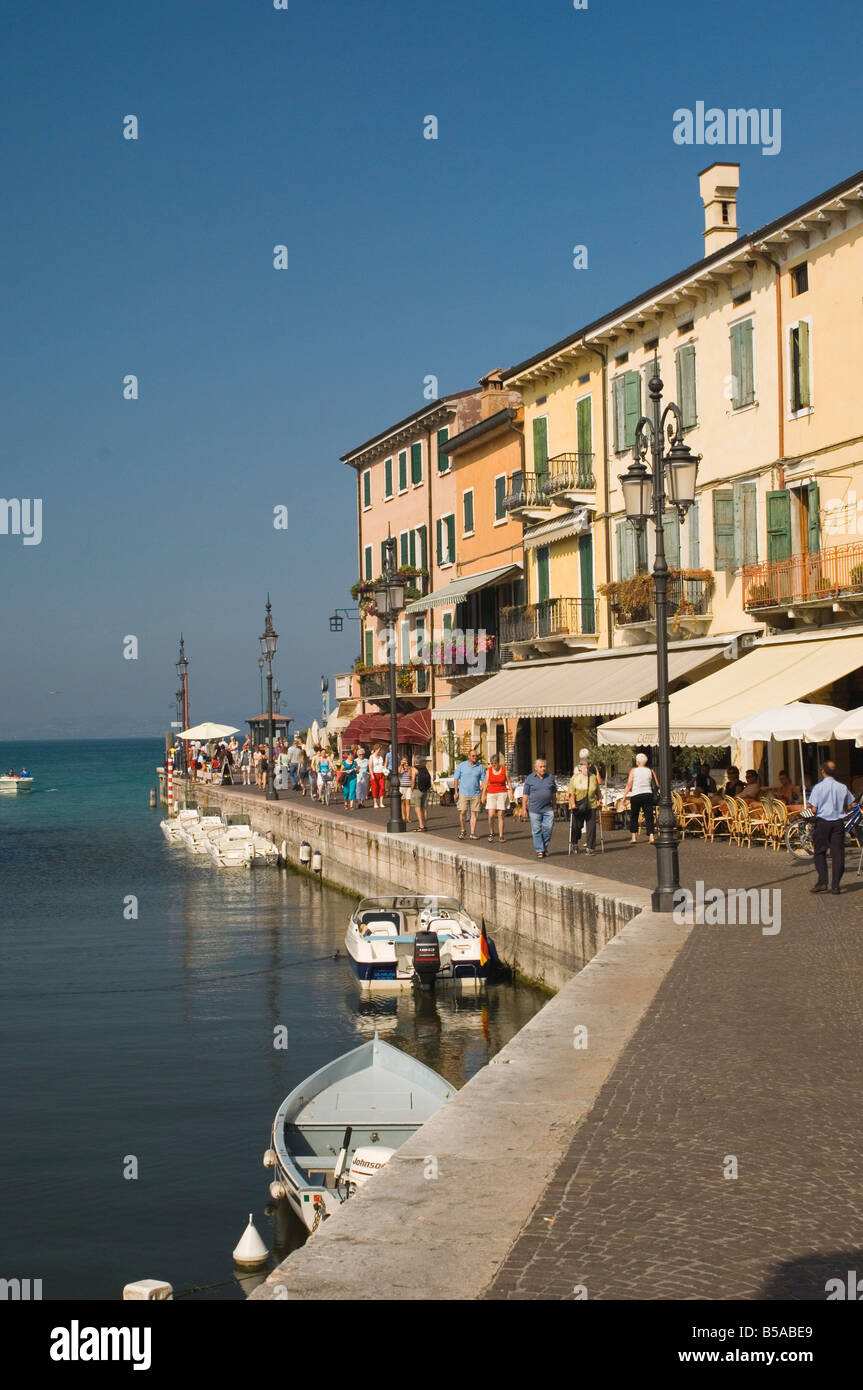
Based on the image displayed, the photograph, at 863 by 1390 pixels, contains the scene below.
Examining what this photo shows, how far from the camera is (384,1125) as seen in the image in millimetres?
11320

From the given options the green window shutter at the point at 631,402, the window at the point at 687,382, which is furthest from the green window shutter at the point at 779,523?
the green window shutter at the point at 631,402

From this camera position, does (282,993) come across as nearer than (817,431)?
Yes

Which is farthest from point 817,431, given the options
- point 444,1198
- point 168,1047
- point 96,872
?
point 96,872

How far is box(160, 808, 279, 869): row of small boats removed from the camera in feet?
128

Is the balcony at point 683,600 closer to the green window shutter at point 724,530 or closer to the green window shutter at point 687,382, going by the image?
the green window shutter at point 724,530

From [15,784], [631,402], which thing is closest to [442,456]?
[631,402]

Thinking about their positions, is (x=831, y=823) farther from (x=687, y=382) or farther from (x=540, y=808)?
(x=687, y=382)

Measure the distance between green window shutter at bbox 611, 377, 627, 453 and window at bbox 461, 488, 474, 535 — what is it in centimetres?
1077

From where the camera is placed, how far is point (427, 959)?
→ 19141 millimetres

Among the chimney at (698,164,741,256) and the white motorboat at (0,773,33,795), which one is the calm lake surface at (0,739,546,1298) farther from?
the white motorboat at (0,773,33,795)

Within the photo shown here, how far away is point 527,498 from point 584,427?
3.12 m

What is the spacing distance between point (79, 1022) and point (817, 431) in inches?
617

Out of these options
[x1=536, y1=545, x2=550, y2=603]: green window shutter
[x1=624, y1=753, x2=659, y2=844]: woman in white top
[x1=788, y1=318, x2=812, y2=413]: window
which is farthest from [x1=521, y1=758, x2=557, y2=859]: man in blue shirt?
[x1=536, y1=545, x2=550, y2=603]: green window shutter
